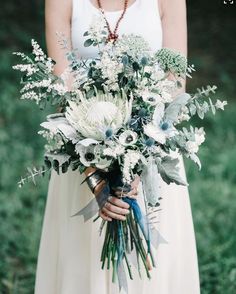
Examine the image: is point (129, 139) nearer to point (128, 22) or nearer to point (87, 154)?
point (87, 154)

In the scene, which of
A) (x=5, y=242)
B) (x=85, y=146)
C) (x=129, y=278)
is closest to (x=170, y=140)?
(x=85, y=146)

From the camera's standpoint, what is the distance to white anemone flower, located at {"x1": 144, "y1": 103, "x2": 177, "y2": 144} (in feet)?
9.37

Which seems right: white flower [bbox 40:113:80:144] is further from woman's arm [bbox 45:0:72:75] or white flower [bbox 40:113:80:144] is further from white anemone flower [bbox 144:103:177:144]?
woman's arm [bbox 45:0:72:75]

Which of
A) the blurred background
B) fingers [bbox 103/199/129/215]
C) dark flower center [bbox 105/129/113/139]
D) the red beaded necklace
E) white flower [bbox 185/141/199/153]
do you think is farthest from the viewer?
the blurred background

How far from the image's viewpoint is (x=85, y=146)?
2873 mm

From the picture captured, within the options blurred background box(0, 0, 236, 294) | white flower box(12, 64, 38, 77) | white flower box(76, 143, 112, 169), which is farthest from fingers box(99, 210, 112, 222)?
blurred background box(0, 0, 236, 294)

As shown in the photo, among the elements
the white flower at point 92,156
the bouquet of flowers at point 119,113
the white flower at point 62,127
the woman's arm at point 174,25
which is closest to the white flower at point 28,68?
the bouquet of flowers at point 119,113

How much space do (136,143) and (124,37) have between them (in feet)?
1.10

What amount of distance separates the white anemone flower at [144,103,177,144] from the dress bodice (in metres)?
0.57

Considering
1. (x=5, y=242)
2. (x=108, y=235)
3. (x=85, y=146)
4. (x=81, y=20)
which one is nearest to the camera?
(x=85, y=146)

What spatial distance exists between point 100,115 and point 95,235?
2.28 feet

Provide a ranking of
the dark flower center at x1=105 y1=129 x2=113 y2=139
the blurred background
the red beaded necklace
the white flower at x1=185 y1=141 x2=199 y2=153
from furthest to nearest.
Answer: the blurred background → the red beaded necklace → the white flower at x1=185 y1=141 x2=199 y2=153 → the dark flower center at x1=105 y1=129 x2=113 y2=139

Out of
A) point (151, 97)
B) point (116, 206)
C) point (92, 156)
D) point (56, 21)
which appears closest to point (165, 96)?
point (151, 97)

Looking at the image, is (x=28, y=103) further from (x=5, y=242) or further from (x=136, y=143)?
(x=136, y=143)
